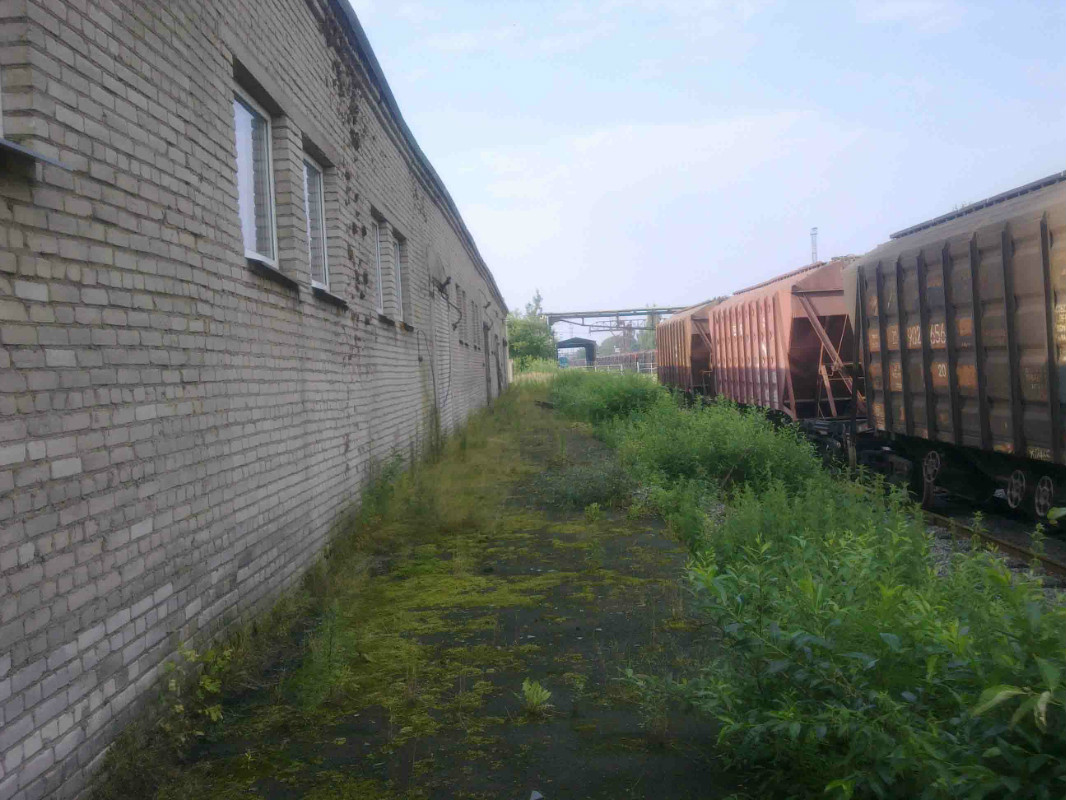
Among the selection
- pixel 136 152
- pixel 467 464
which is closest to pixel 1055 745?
pixel 136 152

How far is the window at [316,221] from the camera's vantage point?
7566 mm

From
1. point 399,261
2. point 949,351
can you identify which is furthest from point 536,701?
point 399,261

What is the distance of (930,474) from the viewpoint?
31.1 feet

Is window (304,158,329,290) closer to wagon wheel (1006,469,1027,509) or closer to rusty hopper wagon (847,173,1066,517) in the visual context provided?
rusty hopper wagon (847,173,1066,517)

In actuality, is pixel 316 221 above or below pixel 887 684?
above

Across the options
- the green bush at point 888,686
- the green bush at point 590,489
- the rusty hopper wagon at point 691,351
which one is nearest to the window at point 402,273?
the green bush at point 590,489

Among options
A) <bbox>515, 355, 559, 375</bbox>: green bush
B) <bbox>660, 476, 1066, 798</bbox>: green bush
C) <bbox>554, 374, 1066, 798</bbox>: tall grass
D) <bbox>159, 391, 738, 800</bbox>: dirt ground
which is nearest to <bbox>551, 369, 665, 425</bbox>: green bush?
<bbox>159, 391, 738, 800</bbox>: dirt ground

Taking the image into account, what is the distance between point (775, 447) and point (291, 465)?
6.44m

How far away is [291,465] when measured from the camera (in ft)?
19.1

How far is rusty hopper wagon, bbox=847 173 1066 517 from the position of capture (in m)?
6.77

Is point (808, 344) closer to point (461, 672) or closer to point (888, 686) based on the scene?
point (461, 672)

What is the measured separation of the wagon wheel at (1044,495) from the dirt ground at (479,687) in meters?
3.29

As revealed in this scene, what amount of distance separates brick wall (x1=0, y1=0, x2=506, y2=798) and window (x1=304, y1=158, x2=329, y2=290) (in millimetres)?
421

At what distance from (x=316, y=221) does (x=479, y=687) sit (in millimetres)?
5007
